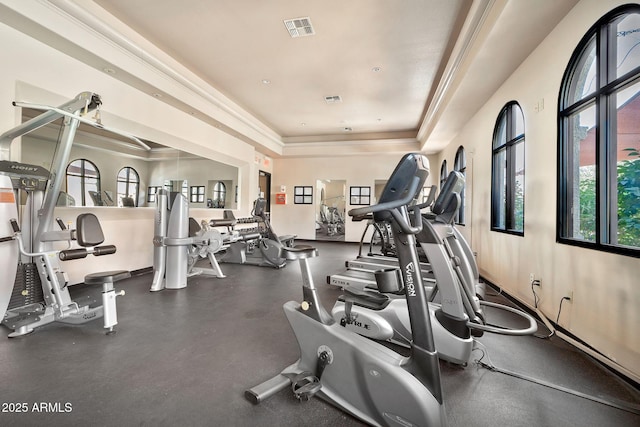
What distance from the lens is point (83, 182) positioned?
386 centimetres

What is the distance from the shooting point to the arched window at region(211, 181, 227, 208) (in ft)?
22.2

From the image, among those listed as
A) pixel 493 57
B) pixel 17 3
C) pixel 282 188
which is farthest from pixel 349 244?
pixel 17 3

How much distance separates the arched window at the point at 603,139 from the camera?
2.05m

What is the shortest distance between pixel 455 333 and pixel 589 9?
3.03 m

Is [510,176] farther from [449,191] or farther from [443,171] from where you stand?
[443,171]

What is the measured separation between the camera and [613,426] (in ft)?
4.89

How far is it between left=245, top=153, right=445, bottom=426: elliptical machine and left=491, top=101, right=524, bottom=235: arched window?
305 centimetres

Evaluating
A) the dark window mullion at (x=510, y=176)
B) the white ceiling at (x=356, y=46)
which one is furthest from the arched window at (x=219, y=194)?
the dark window mullion at (x=510, y=176)

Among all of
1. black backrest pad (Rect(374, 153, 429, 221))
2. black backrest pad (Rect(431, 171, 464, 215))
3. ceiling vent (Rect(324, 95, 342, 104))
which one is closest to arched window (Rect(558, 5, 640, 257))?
black backrest pad (Rect(431, 171, 464, 215))

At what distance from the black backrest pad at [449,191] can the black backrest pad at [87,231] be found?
10.1 ft

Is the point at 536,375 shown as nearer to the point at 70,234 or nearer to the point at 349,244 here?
the point at 70,234

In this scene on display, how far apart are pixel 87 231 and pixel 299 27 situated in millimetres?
3464

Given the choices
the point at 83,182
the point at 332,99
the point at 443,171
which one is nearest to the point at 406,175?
the point at 83,182

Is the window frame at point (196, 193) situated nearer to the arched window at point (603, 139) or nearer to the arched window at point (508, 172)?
the arched window at point (508, 172)
